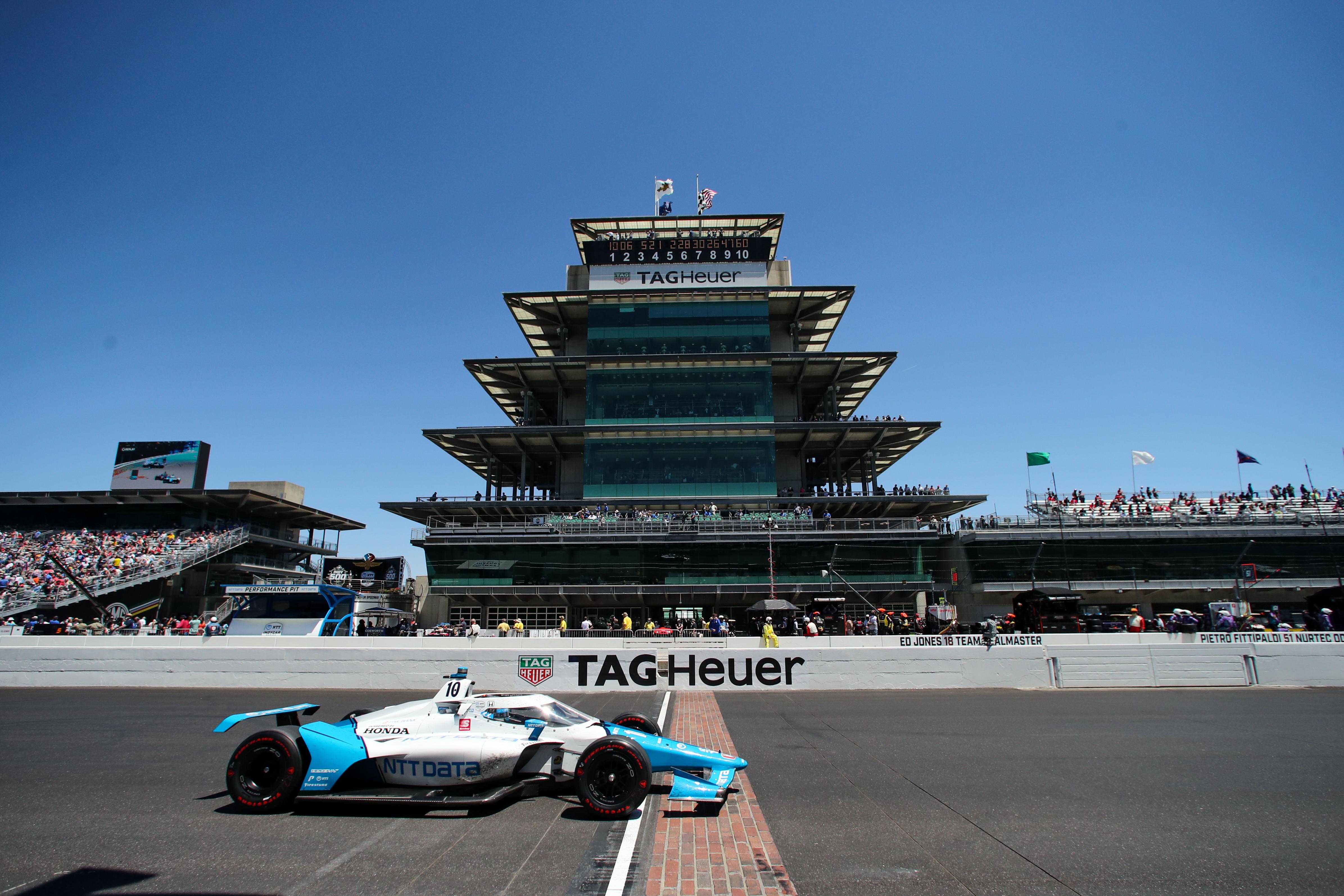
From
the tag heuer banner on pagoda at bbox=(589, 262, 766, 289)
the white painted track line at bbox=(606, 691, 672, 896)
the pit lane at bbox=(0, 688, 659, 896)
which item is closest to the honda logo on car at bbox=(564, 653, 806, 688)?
the pit lane at bbox=(0, 688, 659, 896)

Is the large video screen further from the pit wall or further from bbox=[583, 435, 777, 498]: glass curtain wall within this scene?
the pit wall

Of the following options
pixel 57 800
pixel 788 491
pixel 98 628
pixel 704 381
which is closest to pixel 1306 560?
pixel 788 491

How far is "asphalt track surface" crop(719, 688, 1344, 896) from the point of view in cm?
573

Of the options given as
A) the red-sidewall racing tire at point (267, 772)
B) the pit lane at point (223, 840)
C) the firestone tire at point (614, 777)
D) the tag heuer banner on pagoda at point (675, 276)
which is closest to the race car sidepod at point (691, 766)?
the firestone tire at point (614, 777)

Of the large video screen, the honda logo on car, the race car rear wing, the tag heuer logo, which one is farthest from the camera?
the large video screen

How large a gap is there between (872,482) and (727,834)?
4981 cm

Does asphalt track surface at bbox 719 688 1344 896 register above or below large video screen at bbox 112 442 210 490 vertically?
below

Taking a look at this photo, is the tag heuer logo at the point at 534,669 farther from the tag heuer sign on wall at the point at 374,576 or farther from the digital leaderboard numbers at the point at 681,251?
the digital leaderboard numbers at the point at 681,251

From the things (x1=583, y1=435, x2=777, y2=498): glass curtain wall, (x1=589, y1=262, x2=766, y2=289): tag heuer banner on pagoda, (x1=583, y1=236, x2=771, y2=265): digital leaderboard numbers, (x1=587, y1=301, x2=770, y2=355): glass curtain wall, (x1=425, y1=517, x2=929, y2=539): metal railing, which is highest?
(x1=583, y1=236, x2=771, y2=265): digital leaderboard numbers

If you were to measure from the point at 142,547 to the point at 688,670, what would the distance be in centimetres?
4729

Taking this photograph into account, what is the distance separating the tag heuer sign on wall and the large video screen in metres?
15.8

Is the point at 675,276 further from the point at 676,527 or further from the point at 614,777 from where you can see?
the point at 614,777

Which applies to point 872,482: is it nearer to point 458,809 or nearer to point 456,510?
point 456,510

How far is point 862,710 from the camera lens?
1558 cm
